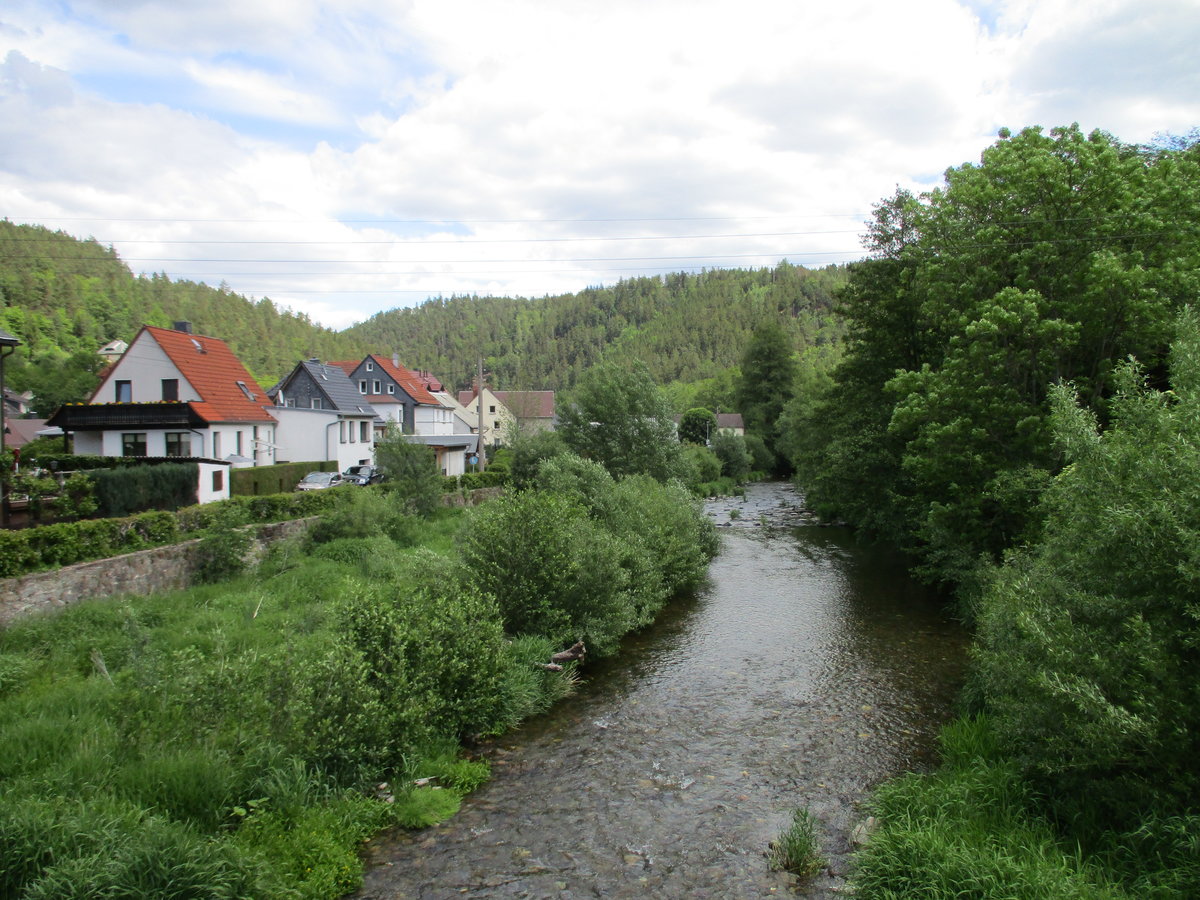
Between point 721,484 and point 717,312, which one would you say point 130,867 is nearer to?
point 721,484

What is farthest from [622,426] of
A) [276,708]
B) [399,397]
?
[399,397]

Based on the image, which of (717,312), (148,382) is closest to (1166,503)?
(148,382)

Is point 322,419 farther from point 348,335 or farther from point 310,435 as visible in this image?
point 348,335

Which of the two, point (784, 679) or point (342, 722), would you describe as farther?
point (784, 679)

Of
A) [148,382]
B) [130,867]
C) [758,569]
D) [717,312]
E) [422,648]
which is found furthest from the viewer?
[717,312]

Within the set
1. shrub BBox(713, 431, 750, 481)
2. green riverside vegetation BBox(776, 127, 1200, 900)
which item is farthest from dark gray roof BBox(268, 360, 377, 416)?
green riverside vegetation BBox(776, 127, 1200, 900)

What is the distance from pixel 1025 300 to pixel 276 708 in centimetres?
1700

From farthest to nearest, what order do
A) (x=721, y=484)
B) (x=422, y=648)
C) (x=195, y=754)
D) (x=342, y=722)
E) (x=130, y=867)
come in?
(x=721, y=484), (x=422, y=648), (x=342, y=722), (x=195, y=754), (x=130, y=867)

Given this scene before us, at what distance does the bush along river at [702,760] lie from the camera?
8.24 meters

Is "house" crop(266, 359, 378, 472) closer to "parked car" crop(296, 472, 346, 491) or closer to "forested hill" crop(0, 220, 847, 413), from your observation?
"parked car" crop(296, 472, 346, 491)

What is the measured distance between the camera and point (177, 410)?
106 feet

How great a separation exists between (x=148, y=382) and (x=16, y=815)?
33.1m

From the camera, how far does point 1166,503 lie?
6957mm

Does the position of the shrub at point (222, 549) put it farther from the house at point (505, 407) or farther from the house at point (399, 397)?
the house at point (505, 407)
